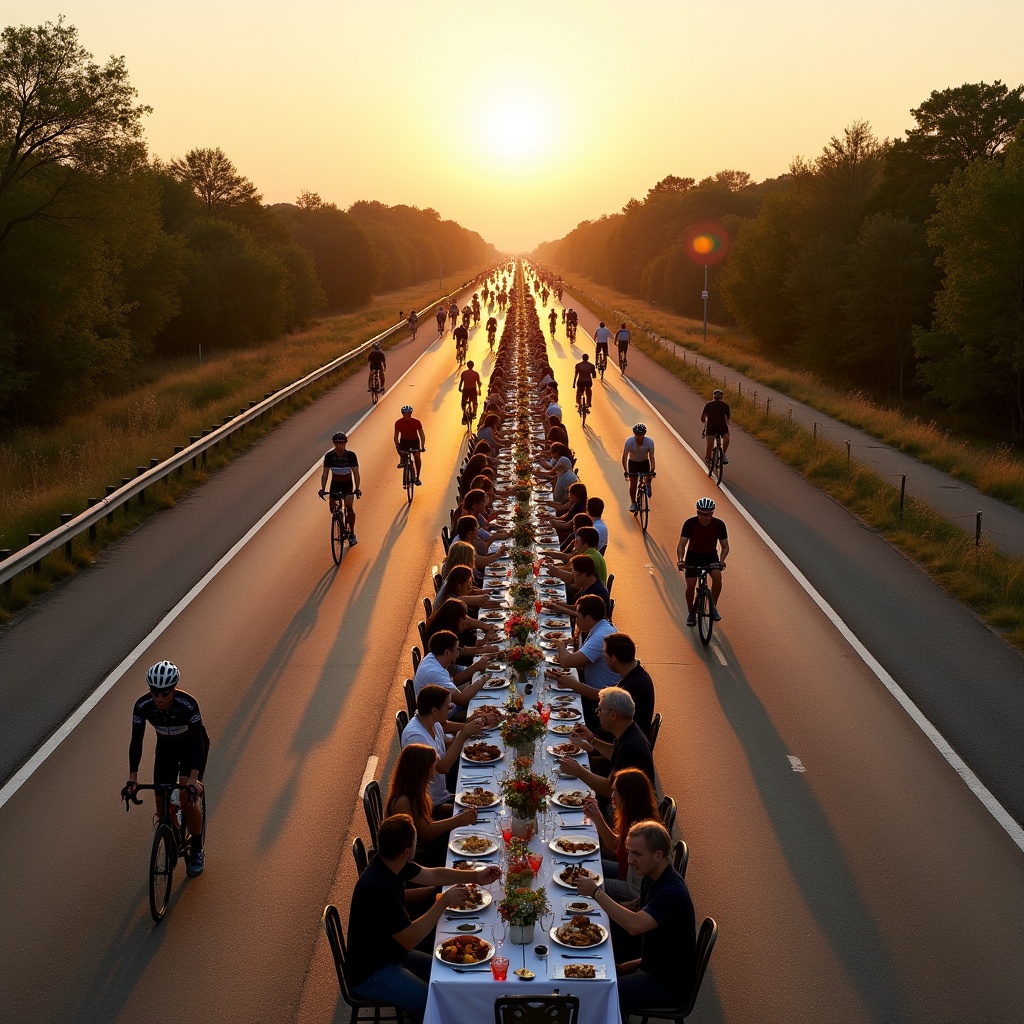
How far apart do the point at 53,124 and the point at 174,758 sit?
39448 millimetres

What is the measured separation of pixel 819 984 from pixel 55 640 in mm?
10564

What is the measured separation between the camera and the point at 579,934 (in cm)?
657

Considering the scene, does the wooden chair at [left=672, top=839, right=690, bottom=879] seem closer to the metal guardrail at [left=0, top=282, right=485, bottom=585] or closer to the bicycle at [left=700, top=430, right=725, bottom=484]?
the metal guardrail at [left=0, top=282, right=485, bottom=585]

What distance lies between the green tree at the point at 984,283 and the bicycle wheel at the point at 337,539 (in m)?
34.1

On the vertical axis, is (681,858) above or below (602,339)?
below

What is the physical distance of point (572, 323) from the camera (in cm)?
6297

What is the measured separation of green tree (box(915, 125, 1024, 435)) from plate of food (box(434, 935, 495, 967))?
43214 millimetres

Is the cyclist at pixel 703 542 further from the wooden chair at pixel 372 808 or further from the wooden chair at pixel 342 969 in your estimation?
the wooden chair at pixel 342 969

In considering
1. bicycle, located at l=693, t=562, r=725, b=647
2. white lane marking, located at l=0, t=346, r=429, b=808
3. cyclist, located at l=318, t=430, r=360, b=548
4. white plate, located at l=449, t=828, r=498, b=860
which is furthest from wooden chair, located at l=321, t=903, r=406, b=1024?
cyclist, located at l=318, t=430, r=360, b=548

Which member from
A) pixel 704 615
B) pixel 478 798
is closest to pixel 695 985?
pixel 478 798

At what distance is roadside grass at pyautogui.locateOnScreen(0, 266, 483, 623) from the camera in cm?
1953

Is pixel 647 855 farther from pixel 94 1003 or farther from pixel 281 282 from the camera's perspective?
pixel 281 282

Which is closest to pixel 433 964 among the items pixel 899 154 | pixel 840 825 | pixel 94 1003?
pixel 94 1003

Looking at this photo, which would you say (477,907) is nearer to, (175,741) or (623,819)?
(623,819)
